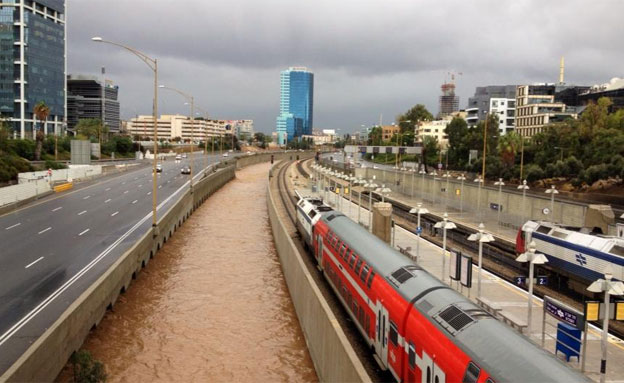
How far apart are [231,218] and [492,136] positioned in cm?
6702

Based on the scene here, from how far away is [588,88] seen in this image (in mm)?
148625

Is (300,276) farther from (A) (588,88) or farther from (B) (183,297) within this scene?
(A) (588,88)

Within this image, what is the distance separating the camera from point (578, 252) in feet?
80.3

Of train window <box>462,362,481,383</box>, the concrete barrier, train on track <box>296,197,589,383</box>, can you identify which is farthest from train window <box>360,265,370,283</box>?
the concrete barrier

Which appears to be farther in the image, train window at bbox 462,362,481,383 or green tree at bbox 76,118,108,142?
green tree at bbox 76,118,108,142

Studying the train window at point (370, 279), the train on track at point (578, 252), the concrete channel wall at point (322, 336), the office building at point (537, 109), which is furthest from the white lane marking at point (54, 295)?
the office building at point (537, 109)

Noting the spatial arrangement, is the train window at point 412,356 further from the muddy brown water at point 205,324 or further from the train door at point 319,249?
the train door at point 319,249

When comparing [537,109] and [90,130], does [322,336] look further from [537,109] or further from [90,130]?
[90,130]

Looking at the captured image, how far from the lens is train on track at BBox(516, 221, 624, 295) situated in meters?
22.4

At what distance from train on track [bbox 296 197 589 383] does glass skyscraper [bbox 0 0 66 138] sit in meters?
164

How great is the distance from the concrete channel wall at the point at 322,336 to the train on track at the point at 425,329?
1.62 meters

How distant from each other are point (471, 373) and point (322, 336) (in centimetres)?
627

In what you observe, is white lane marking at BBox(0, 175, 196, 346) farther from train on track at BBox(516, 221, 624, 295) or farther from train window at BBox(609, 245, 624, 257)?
train window at BBox(609, 245, 624, 257)

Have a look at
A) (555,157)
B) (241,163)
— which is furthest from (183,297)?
(241,163)
